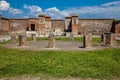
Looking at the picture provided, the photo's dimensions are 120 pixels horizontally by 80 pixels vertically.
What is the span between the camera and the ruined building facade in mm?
31953

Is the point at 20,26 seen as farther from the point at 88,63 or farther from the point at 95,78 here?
the point at 95,78

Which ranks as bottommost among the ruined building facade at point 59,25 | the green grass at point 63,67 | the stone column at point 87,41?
the green grass at point 63,67

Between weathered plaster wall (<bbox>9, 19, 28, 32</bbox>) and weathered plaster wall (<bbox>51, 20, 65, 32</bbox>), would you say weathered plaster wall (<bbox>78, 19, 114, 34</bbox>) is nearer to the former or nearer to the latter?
weathered plaster wall (<bbox>51, 20, 65, 32</bbox>)

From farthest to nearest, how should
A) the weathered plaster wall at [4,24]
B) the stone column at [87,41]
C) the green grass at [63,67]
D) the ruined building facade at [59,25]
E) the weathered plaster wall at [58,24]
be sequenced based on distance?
the weathered plaster wall at [58,24], the weathered plaster wall at [4,24], the ruined building facade at [59,25], the stone column at [87,41], the green grass at [63,67]

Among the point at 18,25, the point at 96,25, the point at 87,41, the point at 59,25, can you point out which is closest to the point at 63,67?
the point at 87,41

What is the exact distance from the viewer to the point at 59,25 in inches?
1378

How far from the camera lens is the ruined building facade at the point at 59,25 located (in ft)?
105

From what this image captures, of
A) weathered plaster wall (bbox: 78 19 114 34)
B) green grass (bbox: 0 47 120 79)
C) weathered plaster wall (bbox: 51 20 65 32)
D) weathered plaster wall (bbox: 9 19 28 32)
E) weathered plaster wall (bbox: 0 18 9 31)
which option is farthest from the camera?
weathered plaster wall (bbox: 9 19 28 32)

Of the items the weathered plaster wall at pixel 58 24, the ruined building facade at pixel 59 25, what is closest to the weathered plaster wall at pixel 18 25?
the ruined building facade at pixel 59 25

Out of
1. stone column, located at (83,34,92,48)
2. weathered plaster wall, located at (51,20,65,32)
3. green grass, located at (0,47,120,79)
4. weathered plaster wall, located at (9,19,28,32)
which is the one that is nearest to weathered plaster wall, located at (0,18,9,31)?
weathered plaster wall, located at (9,19,28,32)

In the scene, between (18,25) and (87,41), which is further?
(18,25)

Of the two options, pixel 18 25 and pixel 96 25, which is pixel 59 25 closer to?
pixel 96 25

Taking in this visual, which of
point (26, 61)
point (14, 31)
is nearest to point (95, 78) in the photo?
point (26, 61)

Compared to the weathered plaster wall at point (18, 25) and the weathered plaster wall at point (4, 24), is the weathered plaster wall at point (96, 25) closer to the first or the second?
the weathered plaster wall at point (18, 25)
